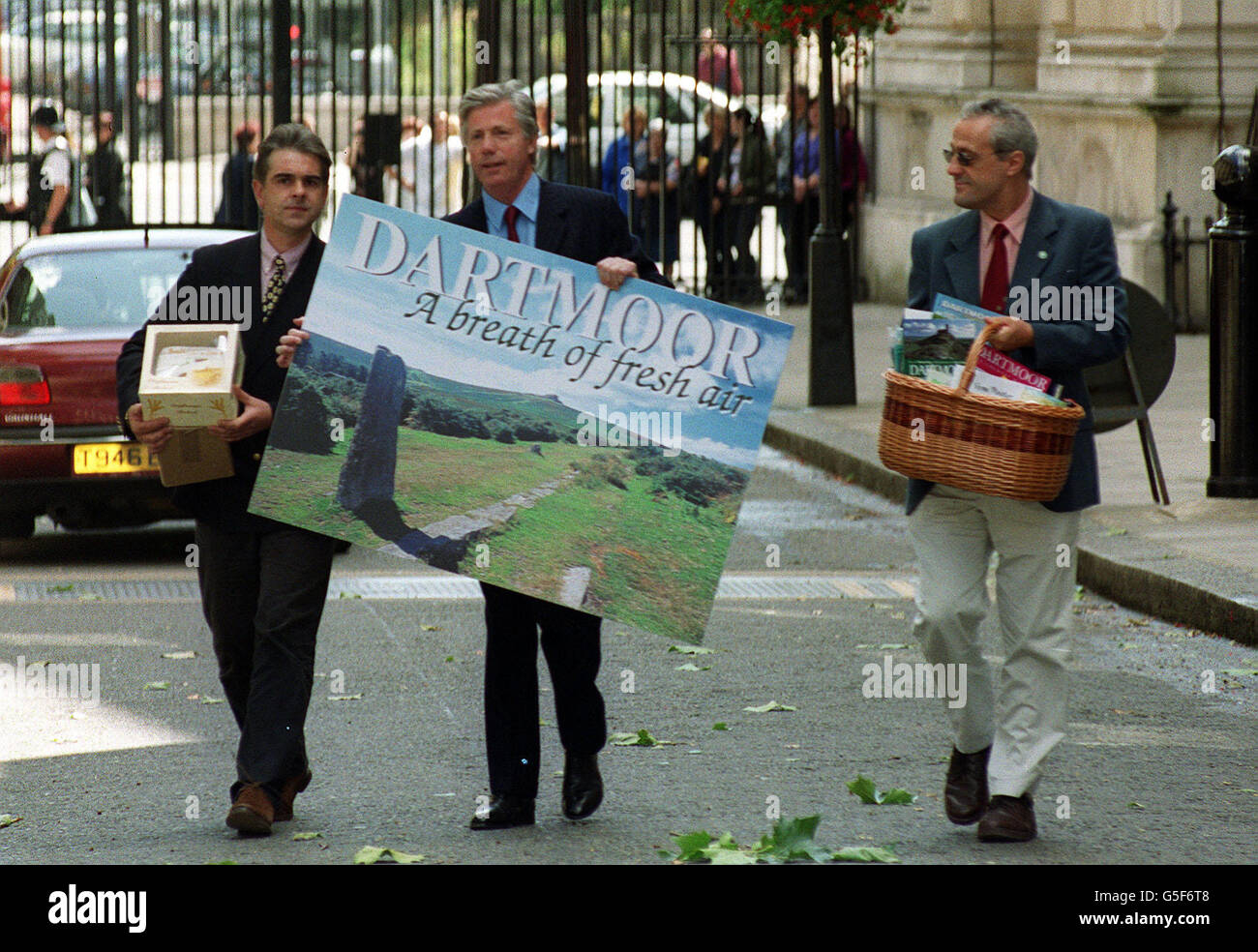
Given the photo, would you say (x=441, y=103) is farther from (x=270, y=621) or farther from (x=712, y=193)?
(x=270, y=621)

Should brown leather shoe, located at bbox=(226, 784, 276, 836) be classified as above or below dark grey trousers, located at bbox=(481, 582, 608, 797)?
below

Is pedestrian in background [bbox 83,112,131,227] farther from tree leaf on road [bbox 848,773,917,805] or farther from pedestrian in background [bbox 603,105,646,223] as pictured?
tree leaf on road [bbox 848,773,917,805]

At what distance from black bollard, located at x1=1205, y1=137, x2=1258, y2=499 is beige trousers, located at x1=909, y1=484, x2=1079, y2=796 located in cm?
486

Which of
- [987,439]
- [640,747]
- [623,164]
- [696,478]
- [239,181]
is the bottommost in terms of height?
[640,747]

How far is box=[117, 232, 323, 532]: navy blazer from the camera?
5.50 m

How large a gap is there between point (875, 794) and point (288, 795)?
1603 millimetres

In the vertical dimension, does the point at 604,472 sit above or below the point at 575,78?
below

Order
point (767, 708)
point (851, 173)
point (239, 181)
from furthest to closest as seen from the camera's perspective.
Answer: point (851, 173) → point (239, 181) → point (767, 708)

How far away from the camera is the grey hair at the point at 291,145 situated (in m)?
Result: 5.45

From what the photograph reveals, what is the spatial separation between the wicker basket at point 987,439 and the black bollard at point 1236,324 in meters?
5.02

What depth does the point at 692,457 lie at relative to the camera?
17.2ft

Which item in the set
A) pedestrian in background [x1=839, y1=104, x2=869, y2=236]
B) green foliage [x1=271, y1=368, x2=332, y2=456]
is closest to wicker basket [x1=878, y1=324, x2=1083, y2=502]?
green foliage [x1=271, y1=368, x2=332, y2=456]

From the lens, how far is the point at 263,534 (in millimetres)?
5480

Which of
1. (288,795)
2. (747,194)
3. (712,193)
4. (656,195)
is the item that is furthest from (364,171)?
(288,795)
